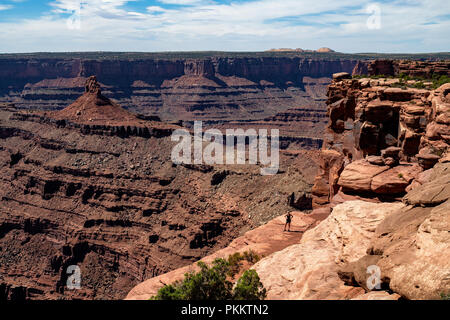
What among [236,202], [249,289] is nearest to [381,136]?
[249,289]

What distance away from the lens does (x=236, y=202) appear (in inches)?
2712

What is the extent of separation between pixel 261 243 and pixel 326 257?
10505mm

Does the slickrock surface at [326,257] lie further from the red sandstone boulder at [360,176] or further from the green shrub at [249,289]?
the red sandstone boulder at [360,176]

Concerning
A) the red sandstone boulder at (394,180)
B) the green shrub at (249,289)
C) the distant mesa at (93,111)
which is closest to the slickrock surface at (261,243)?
the red sandstone boulder at (394,180)

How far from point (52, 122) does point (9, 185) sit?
59.9 feet

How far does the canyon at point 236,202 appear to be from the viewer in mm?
18469

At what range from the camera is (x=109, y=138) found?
91500 millimetres

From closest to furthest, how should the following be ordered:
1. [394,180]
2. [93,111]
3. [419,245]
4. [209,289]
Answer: [419,245] → [209,289] → [394,180] → [93,111]

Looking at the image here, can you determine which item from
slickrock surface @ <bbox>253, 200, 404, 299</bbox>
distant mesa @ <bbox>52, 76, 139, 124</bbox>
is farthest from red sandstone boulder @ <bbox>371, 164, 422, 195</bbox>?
distant mesa @ <bbox>52, 76, 139, 124</bbox>

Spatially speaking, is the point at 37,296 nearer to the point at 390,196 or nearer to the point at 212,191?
the point at 212,191

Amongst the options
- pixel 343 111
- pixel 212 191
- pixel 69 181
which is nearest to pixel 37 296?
pixel 69 181

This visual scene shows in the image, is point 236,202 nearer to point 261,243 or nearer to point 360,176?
point 261,243

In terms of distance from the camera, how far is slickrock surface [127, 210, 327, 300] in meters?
28.0
